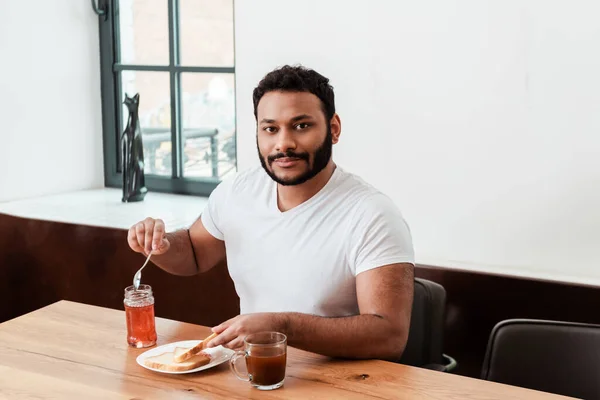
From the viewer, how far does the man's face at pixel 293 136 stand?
6.22ft

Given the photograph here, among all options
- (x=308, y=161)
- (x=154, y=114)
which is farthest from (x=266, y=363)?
(x=154, y=114)

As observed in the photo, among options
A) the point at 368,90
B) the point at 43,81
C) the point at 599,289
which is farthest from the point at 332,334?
the point at 43,81

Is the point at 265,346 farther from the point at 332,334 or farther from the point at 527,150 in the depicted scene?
the point at 527,150

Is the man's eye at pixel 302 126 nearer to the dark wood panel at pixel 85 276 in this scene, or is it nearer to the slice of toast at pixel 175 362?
the slice of toast at pixel 175 362

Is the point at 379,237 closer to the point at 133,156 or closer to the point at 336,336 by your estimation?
the point at 336,336

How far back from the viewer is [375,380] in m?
1.47

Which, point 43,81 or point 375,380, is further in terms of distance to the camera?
point 43,81

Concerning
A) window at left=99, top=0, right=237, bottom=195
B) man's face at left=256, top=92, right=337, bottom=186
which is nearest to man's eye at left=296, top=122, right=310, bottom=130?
man's face at left=256, top=92, right=337, bottom=186

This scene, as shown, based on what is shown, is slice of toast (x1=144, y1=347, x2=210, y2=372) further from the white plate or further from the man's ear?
the man's ear

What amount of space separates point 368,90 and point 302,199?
592mm

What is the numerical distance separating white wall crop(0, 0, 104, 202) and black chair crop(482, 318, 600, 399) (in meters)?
2.08

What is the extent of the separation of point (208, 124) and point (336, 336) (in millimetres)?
1788

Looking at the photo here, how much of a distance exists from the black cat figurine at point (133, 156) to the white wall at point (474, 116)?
0.77m

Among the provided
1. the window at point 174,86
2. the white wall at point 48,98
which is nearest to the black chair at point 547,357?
the window at point 174,86
